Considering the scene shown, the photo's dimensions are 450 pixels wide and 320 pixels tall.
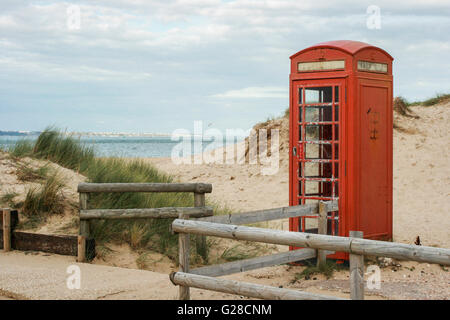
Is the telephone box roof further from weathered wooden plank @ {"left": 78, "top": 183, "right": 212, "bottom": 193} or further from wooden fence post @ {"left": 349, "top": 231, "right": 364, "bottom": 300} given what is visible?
wooden fence post @ {"left": 349, "top": 231, "right": 364, "bottom": 300}

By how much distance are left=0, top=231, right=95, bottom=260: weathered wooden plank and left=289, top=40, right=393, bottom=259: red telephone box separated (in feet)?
10.3

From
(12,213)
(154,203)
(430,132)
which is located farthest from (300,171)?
(430,132)

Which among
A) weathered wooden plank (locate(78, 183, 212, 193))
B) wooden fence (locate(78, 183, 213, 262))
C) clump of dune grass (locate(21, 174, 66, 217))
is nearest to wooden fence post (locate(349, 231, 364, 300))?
wooden fence (locate(78, 183, 213, 262))

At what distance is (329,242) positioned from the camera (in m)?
4.43

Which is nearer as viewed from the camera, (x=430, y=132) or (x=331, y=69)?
(x=331, y=69)

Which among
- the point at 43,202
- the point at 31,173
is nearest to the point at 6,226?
the point at 43,202

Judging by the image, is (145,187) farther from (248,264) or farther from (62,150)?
(62,150)

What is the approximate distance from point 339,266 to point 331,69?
9.46ft

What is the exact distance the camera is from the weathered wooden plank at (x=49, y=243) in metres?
7.90

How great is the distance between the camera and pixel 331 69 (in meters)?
7.45

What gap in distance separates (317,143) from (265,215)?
61.6 inches

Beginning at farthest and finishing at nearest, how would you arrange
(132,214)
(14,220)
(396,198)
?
(396,198) → (14,220) → (132,214)

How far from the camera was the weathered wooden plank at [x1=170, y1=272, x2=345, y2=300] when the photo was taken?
4.43 m
